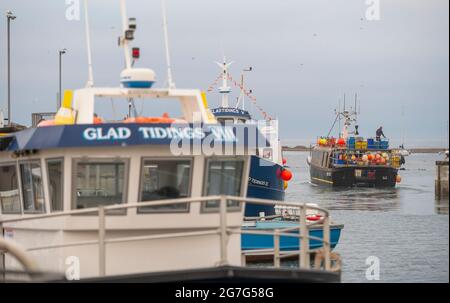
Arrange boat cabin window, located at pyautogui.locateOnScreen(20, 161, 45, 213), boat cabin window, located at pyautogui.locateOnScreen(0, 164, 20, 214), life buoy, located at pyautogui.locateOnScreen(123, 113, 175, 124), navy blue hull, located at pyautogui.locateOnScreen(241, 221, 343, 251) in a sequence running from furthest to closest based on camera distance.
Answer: navy blue hull, located at pyautogui.locateOnScreen(241, 221, 343, 251)
boat cabin window, located at pyautogui.locateOnScreen(0, 164, 20, 214)
boat cabin window, located at pyautogui.locateOnScreen(20, 161, 45, 213)
life buoy, located at pyautogui.locateOnScreen(123, 113, 175, 124)

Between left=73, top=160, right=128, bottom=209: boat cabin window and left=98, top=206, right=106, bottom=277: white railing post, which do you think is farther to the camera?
left=73, top=160, right=128, bottom=209: boat cabin window

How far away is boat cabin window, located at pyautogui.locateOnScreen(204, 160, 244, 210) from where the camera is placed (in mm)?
14203

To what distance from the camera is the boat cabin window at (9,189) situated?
16141mm

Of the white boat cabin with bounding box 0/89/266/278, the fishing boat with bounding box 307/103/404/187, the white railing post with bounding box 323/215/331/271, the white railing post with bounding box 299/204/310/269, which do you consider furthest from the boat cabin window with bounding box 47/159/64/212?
the fishing boat with bounding box 307/103/404/187

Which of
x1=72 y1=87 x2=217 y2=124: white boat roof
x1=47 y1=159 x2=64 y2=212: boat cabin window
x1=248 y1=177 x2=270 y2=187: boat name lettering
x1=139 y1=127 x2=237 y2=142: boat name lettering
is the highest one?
x1=72 y1=87 x2=217 y2=124: white boat roof

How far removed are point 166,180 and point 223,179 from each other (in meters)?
0.95

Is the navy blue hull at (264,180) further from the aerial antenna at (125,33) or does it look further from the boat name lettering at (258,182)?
the aerial antenna at (125,33)

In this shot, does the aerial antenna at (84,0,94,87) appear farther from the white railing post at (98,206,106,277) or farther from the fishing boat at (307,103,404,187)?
the fishing boat at (307,103,404,187)

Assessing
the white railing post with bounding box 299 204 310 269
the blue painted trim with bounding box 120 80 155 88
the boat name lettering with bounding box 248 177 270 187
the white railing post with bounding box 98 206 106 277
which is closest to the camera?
the white railing post with bounding box 98 206 106 277

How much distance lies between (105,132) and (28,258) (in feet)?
15.3

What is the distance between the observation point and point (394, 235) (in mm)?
46125

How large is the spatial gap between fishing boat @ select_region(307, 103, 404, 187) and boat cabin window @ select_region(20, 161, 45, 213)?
8627cm

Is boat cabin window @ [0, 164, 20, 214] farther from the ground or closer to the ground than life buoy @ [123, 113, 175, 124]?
→ closer to the ground

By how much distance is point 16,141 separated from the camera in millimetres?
15172
